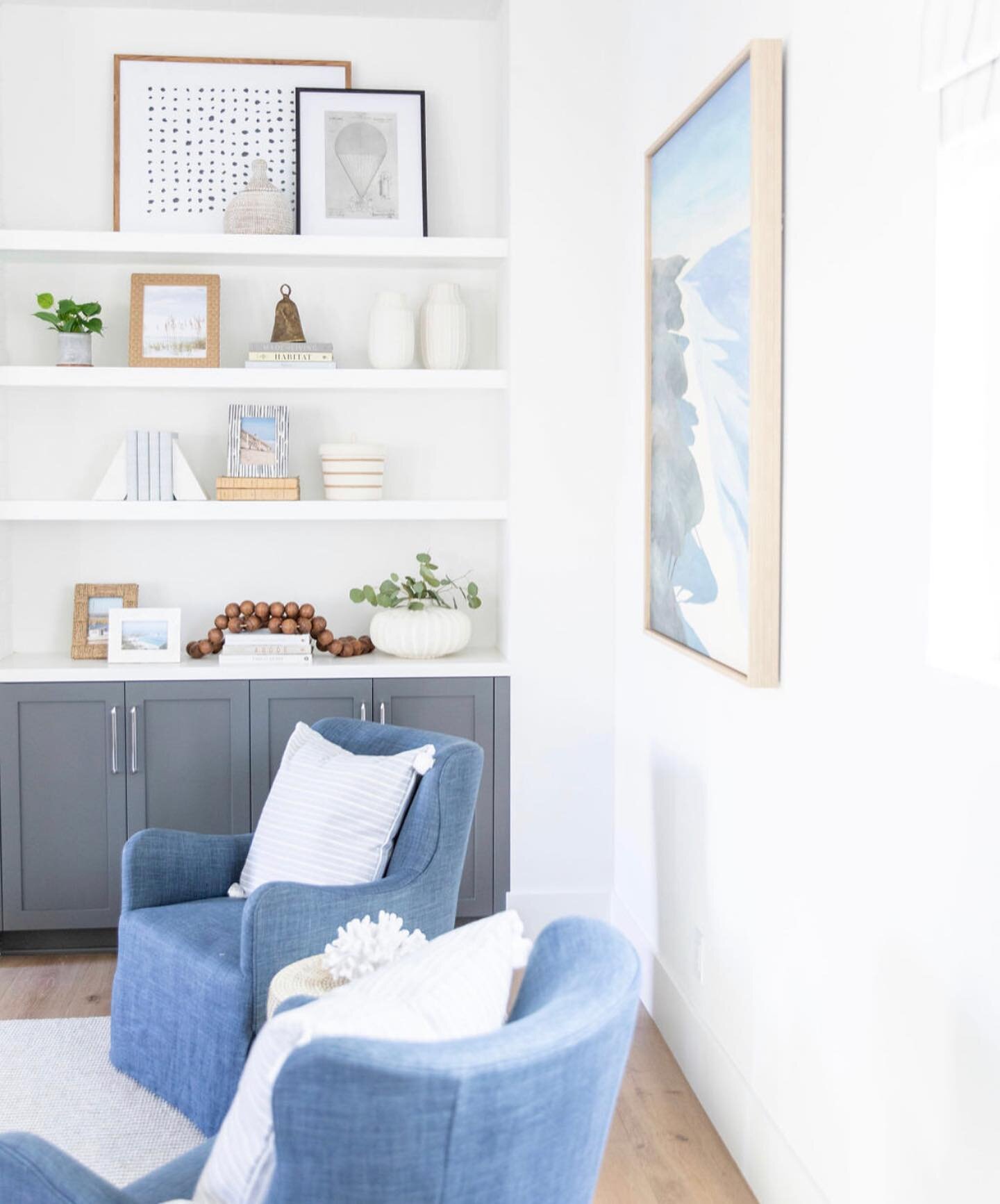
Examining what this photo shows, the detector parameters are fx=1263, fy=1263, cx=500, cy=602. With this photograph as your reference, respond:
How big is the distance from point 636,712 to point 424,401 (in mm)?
1286

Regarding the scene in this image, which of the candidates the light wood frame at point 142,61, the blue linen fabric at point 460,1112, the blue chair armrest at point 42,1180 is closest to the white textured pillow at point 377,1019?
the blue linen fabric at point 460,1112

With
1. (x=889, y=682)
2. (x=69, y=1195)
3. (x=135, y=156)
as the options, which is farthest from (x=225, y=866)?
(x=135, y=156)

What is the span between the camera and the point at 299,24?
391 cm

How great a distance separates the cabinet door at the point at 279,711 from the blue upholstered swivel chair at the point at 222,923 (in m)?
0.49

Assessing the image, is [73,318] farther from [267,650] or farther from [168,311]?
[267,650]

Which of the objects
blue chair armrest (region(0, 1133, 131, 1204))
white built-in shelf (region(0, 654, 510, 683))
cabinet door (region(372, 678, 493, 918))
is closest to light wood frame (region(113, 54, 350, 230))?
white built-in shelf (region(0, 654, 510, 683))

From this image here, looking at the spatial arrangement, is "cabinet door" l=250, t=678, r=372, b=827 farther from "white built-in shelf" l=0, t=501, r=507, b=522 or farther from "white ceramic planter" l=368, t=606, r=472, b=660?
"white built-in shelf" l=0, t=501, r=507, b=522

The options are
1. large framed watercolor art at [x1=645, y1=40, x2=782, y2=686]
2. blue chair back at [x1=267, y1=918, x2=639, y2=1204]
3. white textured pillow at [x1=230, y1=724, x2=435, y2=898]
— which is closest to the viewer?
blue chair back at [x1=267, y1=918, x2=639, y2=1204]

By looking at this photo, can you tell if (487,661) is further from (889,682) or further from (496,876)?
(889,682)

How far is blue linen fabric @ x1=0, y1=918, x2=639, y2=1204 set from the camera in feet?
3.80

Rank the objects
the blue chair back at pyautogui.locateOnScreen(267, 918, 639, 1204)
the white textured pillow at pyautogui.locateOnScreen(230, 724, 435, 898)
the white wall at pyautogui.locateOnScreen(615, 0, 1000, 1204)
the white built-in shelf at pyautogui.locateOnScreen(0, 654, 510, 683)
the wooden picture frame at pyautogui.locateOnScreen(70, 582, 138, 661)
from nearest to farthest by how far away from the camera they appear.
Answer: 1. the blue chair back at pyautogui.locateOnScreen(267, 918, 639, 1204)
2. the white wall at pyautogui.locateOnScreen(615, 0, 1000, 1204)
3. the white textured pillow at pyautogui.locateOnScreen(230, 724, 435, 898)
4. the white built-in shelf at pyautogui.locateOnScreen(0, 654, 510, 683)
5. the wooden picture frame at pyautogui.locateOnScreen(70, 582, 138, 661)

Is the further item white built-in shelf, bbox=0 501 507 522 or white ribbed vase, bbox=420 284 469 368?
white ribbed vase, bbox=420 284 469 368

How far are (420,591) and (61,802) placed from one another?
3.96 feet

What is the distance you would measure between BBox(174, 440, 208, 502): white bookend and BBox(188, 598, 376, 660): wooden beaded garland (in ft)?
1.15
